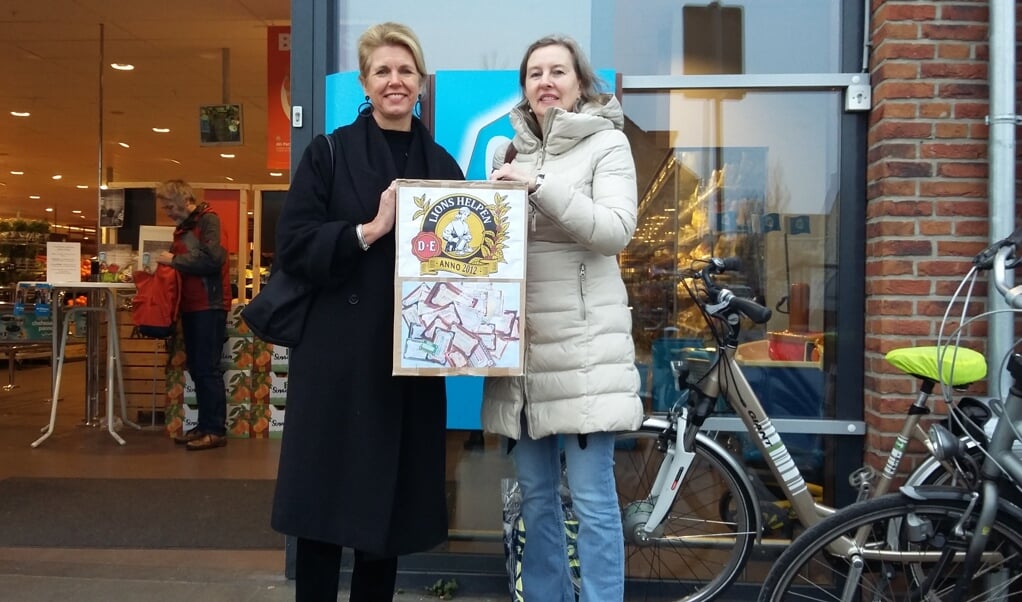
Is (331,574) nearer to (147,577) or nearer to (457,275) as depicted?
(457,275)

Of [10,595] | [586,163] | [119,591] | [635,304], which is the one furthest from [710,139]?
[10,595]

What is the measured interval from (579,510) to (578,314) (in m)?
0.57

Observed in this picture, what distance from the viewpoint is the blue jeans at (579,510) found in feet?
7.28

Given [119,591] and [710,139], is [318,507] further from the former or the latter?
[710,139]

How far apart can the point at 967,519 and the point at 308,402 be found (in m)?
1.86

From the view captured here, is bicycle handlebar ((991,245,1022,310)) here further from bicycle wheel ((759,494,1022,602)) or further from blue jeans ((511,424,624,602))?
blue jeans ((511,424,624,602))

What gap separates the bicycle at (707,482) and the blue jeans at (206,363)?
3.68 metres

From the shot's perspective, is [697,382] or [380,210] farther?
[697,382]

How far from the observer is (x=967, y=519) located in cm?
219

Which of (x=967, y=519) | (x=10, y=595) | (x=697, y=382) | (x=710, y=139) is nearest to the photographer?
(x=967, y=519)

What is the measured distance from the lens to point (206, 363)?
5.77m

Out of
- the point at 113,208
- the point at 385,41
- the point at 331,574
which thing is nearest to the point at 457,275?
the point at 385,41

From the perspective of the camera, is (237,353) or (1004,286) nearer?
(1004,286)

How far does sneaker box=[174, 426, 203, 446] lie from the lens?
5832 mm
